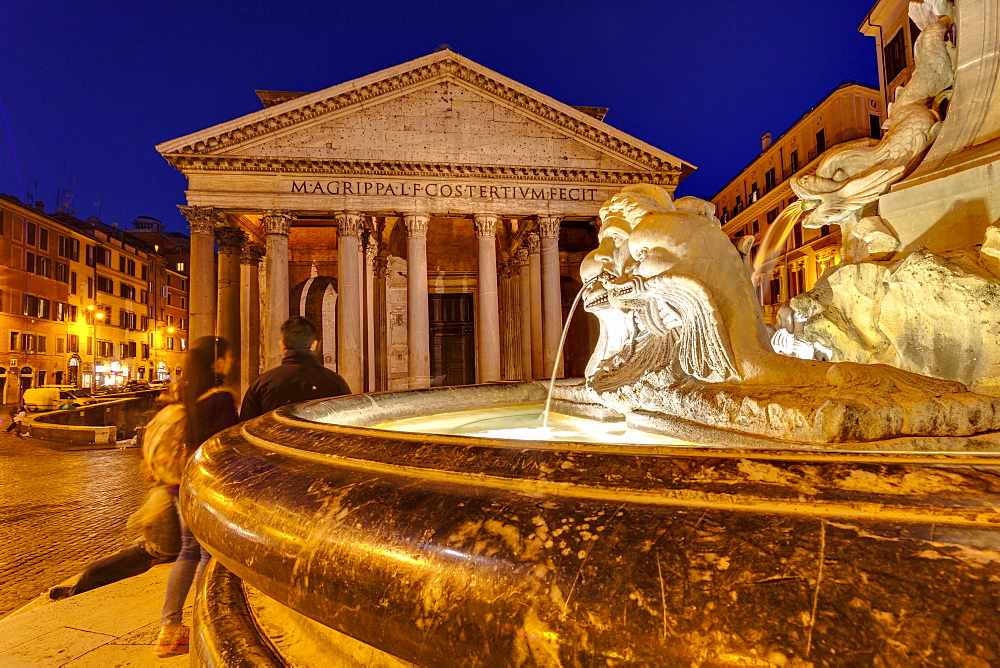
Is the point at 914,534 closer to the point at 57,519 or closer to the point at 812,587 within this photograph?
the point at 812,587

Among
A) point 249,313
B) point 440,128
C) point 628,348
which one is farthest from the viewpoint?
point 249,313

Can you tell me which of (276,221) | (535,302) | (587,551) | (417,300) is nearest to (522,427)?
(587,551)

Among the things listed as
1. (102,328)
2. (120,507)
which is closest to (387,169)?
(120,507)

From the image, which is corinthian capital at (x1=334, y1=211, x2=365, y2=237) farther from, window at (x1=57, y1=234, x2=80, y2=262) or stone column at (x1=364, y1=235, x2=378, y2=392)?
window at (x1=57, y1=234, x2=80, y2=262)

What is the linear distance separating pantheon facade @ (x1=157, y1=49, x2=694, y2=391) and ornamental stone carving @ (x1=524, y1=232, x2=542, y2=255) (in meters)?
0.04

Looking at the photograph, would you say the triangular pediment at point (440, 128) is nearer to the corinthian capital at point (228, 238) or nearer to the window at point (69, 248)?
the corinthian capital at point (228, 238)

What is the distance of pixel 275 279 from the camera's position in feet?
51.4

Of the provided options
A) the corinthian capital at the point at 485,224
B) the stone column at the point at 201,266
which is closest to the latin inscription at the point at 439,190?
the corinthian capital at the point at 485,224

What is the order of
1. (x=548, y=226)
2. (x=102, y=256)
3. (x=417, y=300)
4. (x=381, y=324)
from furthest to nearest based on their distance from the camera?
1. (x=102, y=256)
2. (x=381, y=324)
3. (x=548, y=226)
4. (x=417, y=300)

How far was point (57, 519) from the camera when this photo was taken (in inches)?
217

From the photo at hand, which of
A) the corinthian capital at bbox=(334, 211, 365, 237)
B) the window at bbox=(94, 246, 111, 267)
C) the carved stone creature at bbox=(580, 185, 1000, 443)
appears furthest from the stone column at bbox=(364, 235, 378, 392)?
the window at bbox=(94, 246, 111, 267)

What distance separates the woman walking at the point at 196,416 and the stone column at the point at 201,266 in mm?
14739

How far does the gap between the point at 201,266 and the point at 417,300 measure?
22.0ft

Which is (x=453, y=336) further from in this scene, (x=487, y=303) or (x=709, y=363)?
(x=709, y=363)
